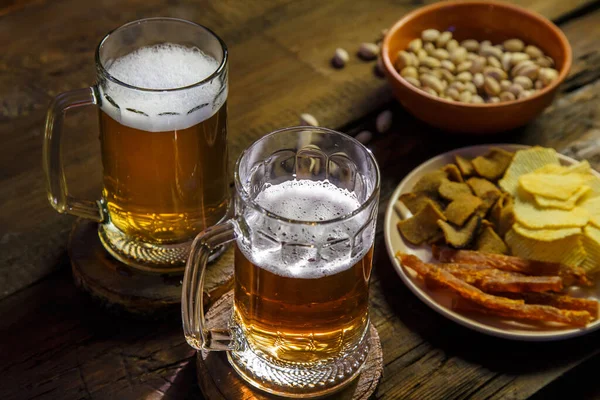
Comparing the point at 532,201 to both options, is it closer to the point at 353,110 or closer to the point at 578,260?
the point at 578,260

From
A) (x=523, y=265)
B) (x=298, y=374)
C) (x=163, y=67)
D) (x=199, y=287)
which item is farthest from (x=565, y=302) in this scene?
(x=163, y=67)

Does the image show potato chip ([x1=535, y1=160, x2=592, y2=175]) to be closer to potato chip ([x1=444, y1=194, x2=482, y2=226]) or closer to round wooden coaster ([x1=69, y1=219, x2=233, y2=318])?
potato chip ([x1=444, y1=194, x2=482, y2=226])

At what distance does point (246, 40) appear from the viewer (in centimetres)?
160

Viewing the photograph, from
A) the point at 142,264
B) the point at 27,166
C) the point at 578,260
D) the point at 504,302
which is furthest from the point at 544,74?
the point at 27,166

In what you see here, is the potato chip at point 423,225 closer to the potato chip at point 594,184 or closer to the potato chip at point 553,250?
the potato chip at point 553,250

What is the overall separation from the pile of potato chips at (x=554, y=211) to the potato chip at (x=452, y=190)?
6cm

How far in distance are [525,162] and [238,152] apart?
46cm

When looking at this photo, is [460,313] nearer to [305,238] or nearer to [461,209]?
[461,209]

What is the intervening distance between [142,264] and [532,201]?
571 mm

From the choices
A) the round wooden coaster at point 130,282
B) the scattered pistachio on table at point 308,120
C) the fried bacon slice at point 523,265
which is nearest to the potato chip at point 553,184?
the fried bacon slice at point 523,265

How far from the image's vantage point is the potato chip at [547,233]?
114 centimetres

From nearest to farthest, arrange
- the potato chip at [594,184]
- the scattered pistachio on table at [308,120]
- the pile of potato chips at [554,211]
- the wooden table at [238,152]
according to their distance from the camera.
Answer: the wooden table at [238,152] → the pile of potato chips at [554,211] → the potato chip at [594,184] → the scattered pistachio on table at [308,120]

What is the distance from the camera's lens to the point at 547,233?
1150 millimetres

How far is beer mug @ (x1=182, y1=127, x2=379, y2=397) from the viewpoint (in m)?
0.83
